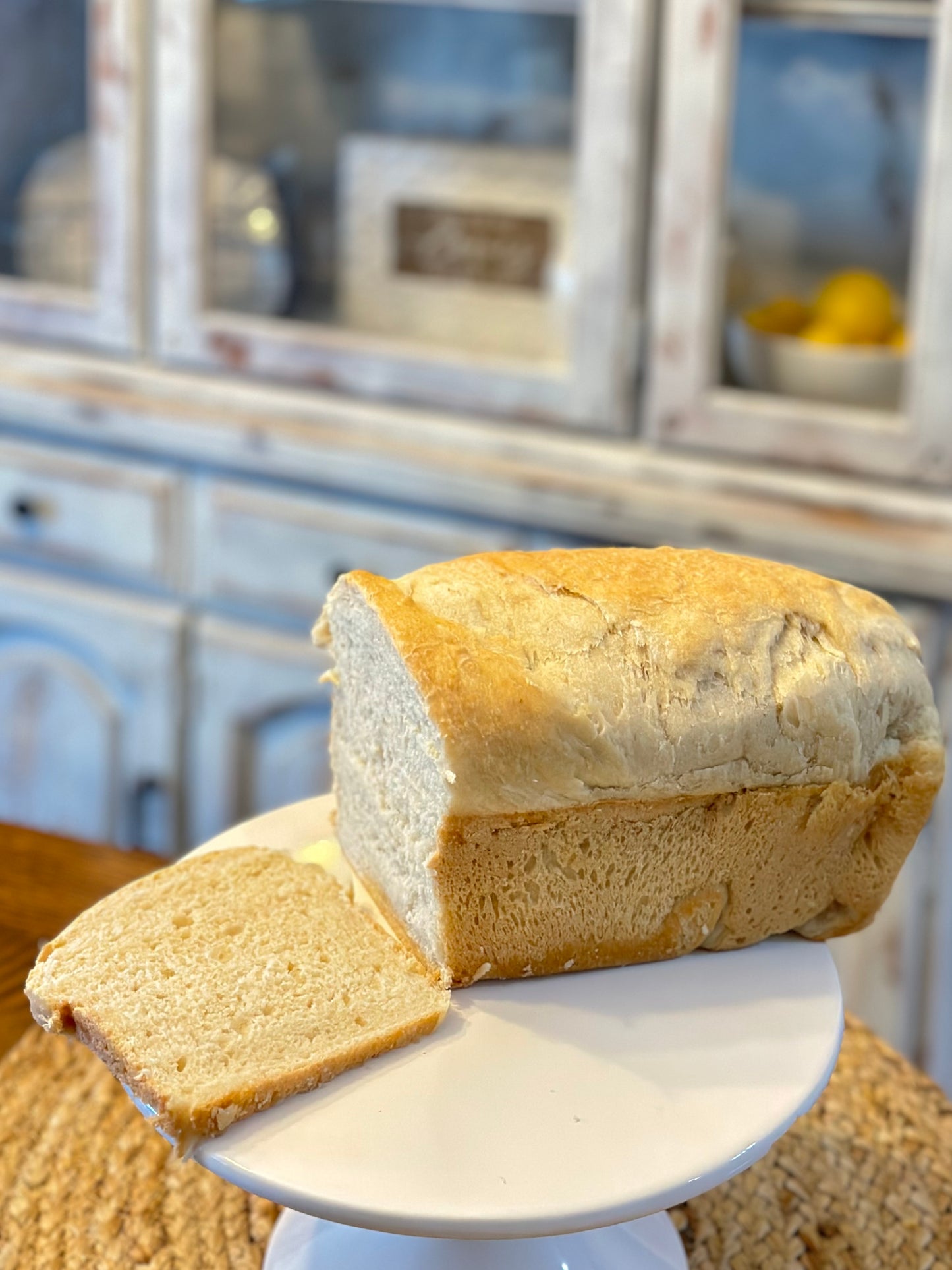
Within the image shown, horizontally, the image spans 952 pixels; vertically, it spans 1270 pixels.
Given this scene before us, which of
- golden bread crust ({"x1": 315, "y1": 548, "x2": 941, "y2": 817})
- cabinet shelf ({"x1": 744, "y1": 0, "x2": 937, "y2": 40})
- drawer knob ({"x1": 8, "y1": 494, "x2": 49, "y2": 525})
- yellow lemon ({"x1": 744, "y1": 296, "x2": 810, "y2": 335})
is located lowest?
drawer knob ({"x1": 8, "y1": 494, "x2": 49, "y2": 525})

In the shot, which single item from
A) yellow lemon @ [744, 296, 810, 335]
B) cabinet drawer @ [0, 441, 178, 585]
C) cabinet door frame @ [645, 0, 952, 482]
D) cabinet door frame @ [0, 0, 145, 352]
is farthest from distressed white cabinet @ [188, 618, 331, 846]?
yellow lemon @ [744, 296, 810, 335]

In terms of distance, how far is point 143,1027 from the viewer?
0.69 meters

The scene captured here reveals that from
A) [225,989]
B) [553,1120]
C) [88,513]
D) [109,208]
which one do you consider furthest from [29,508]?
[553,1120]

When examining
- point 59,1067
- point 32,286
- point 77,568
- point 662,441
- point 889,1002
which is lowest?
point 889,1002

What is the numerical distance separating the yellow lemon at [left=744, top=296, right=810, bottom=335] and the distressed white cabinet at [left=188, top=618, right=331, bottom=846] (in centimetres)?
70

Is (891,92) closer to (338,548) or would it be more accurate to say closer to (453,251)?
(453,251)

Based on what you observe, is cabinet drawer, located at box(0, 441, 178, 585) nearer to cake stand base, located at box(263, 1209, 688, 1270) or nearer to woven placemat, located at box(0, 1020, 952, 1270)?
woven placemat, located at box(0, 1020, 952, 1270)

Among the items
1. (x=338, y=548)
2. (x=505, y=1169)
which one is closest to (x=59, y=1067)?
(x=505, y=1169)

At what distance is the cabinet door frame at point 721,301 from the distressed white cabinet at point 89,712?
0.81 m

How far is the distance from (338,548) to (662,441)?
1.48 feet

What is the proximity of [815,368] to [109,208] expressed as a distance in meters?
1.01

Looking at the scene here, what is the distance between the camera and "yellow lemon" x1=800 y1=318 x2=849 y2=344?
1.63 metres

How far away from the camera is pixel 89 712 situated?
212 cm

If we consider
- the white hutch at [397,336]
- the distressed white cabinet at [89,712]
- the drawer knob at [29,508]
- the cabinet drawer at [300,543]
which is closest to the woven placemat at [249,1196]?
the white hutch at [397,336]
